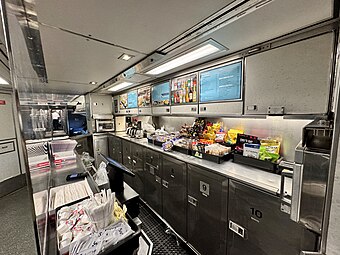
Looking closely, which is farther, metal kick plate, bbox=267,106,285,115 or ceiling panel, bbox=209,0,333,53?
metal kick plate, bbox=267,106,285,115

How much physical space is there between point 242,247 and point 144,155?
177 cm

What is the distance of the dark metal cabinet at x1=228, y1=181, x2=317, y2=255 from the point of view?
975 millimetres

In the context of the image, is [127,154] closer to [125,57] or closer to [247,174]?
[125,57]

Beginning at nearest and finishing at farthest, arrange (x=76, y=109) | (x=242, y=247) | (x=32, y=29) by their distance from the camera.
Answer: (x=32, y=29) < (x=242, y=247) < (x=76, y=109)

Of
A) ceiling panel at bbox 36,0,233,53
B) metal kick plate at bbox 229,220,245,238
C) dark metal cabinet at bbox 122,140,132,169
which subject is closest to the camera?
ceiling panel at bbox 36,0,233,53

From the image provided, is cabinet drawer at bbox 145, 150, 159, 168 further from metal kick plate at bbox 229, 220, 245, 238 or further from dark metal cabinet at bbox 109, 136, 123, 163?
dark metal cabinet at bbox 109, 136, 123, 163

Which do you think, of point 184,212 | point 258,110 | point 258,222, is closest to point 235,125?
point 258,110

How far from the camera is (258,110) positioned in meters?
1.34

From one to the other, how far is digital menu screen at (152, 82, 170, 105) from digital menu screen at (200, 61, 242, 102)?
0.70 meters

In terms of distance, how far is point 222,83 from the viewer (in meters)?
1.61

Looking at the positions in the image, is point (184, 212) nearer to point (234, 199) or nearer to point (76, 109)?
point (234, 199)

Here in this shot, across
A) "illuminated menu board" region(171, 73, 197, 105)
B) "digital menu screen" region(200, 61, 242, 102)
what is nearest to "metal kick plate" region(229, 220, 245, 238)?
"digital menu screen" region(200, 61, 242, 102)

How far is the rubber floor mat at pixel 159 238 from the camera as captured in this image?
1.77m

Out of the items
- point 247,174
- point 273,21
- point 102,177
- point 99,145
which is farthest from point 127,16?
point 99,145
